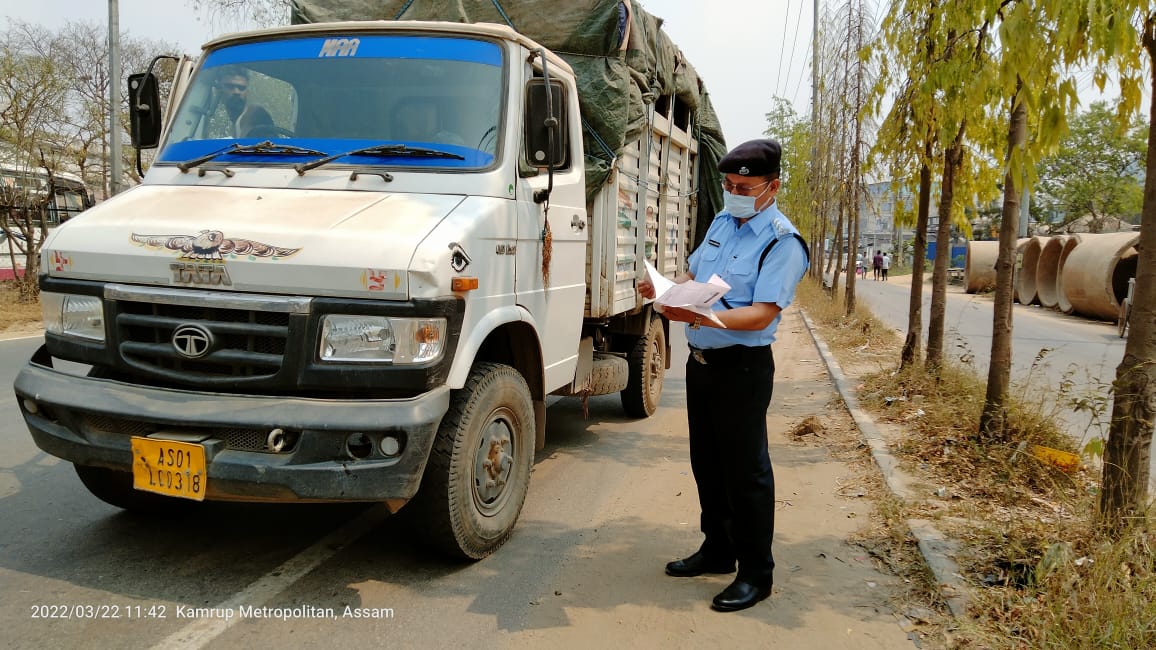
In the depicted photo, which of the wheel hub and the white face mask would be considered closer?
the white face mask

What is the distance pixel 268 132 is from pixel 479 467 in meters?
1.96

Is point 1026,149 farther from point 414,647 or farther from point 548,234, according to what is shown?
point 414,647

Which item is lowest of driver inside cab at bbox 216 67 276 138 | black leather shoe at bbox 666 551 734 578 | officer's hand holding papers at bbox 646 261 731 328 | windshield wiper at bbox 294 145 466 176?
black leather shoe at bbox 666 551 734 578

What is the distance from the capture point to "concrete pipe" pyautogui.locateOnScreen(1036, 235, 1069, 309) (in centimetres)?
2198

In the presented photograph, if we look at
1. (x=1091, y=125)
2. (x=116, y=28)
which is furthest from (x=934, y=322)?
(x=1091, y=125)

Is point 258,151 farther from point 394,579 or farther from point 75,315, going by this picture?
point 394,579

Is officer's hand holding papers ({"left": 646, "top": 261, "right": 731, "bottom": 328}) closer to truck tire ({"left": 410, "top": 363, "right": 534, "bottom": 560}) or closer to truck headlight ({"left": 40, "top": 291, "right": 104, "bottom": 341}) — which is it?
truck tire ({"left": 410, "top": 363, "right": 534, "bottom": 560})

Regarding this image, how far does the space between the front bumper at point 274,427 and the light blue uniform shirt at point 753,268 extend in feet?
4.05

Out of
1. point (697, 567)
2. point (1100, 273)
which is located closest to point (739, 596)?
point (697, 567)

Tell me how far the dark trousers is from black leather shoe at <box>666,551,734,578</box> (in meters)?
0.23

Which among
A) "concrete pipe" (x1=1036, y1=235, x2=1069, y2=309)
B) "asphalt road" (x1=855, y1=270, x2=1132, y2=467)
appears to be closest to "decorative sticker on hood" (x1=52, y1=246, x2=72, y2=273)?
"asphalt road" (x1=855, y1=270, x2=1132, y2=467)

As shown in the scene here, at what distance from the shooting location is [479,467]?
12.4ft

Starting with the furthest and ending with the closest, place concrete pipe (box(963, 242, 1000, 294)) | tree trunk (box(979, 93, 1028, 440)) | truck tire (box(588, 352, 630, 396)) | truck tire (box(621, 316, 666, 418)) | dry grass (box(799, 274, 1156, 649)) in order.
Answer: concrete pipe (box(963, 242, 1000, 294)), truck tire (box(621, 316, 666, 418)), truck tire (box(588, 352, 630, 396)), tree trunk (box(979, 93, 1028, 440)), dry grass (box(799, 274, 1156, 649))

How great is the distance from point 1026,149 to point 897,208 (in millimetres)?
5723
